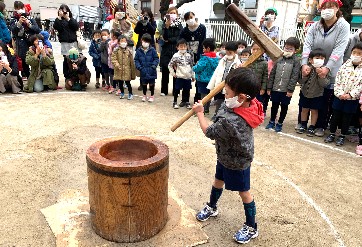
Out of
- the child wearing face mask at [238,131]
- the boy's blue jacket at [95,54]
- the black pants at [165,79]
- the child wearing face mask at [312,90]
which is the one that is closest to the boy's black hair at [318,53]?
the child wearing face mask at [312,90]

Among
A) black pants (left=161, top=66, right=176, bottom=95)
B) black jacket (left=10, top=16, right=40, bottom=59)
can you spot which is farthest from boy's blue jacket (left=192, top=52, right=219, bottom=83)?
black jacket (left=10, top=16, right=40, bottom=59)

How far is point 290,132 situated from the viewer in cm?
580

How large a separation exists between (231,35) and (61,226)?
12953 millimetres

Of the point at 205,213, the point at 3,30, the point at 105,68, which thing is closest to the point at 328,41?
the point at 205,213

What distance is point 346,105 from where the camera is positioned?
5.08 meters

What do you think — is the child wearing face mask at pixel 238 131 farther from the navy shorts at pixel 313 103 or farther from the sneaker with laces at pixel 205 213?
the navy shorts at pixel 313 103

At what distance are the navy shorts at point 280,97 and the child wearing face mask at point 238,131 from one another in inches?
129

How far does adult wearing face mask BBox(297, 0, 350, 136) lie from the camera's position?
5.00 m

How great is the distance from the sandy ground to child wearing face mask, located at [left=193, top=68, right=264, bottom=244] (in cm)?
45

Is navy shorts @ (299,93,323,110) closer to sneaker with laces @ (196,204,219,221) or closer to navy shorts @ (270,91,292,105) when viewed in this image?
navy shorts @ (270,91,292,105)

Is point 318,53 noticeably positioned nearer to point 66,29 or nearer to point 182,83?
point 182,83

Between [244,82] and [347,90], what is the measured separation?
3.37 metres

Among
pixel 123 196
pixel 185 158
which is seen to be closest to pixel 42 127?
pixel 185 158

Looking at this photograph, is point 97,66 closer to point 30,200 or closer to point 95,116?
point 95,116
